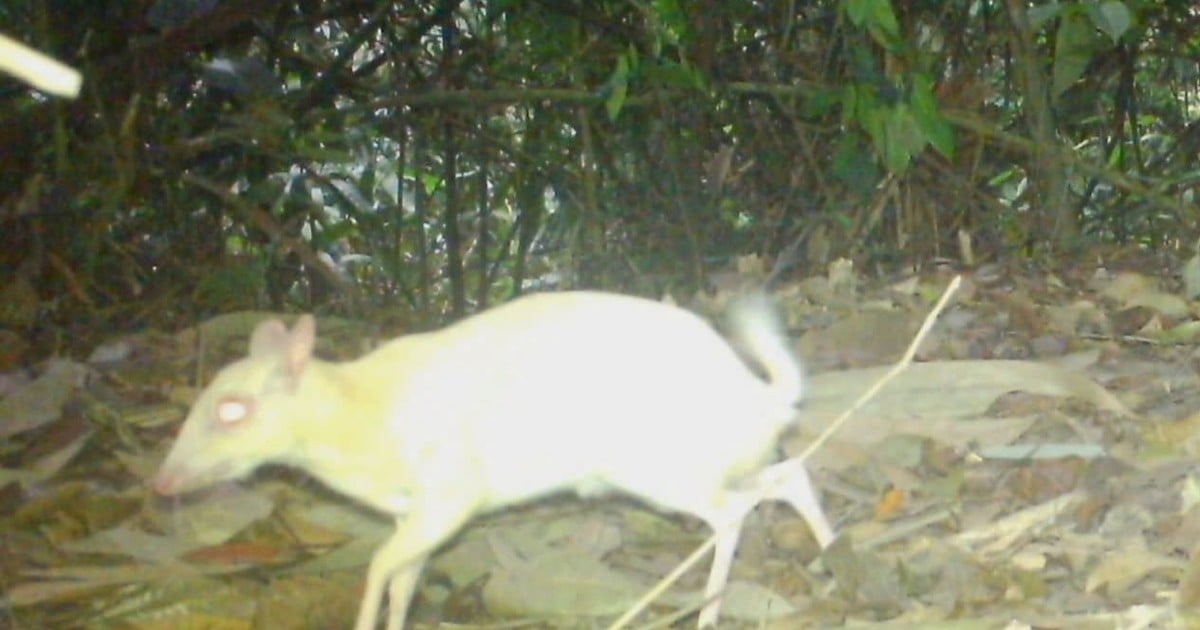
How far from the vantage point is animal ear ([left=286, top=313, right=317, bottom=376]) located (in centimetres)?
219

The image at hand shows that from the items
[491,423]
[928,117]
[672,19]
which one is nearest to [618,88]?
[672,19]

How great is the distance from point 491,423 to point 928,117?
172 cm

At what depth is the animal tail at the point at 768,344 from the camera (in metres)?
2.45

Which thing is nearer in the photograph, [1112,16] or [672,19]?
[1112,16]

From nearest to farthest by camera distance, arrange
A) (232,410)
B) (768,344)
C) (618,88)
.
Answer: (232,410)
(768,344)
(618,88)

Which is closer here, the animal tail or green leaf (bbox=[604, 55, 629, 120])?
the animal tail

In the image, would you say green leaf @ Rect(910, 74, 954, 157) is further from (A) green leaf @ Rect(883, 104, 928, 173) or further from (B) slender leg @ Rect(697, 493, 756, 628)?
(B) slender leg @ Rect(697, 493, 756, 628)

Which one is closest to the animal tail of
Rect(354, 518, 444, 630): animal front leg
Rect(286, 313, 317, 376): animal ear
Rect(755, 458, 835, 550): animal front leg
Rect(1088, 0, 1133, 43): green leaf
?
Rect(755, 458, 835, 550): animal front leg

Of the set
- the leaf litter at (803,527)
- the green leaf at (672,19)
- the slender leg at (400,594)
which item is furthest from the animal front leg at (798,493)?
the green leaf at (672,19)

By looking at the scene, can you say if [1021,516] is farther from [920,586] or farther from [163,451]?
[163,451]

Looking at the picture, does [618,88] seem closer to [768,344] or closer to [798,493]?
[768,344]

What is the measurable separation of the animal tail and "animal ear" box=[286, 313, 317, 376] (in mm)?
686

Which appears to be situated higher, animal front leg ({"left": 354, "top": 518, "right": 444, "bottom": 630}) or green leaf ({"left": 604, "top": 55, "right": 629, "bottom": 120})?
green leaf ({"left": 604, "top": 55, "right": 629, "bottom": 120})

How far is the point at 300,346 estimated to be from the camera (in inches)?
86.0
